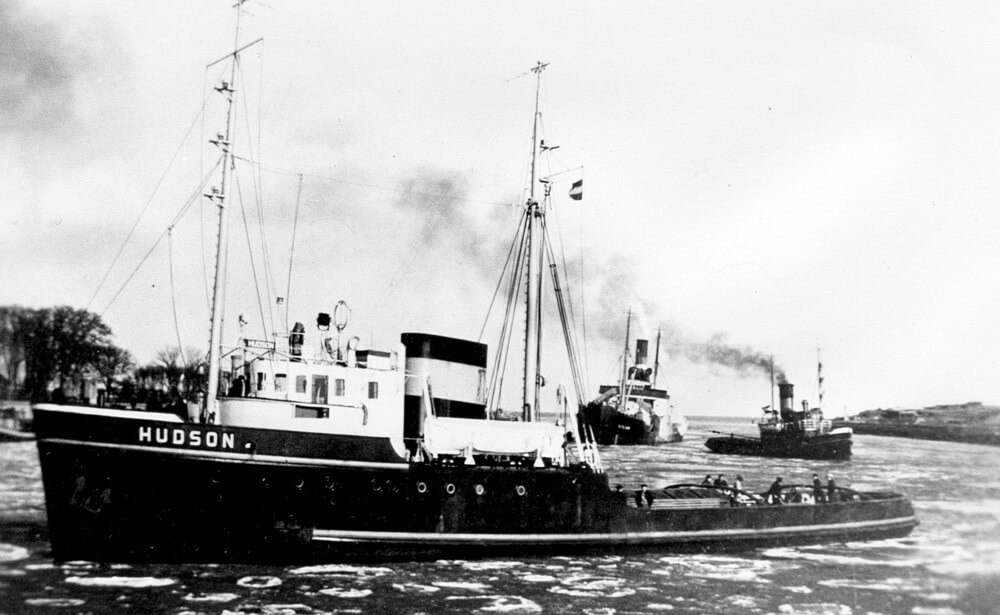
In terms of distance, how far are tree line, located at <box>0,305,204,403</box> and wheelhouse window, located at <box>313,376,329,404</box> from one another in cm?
287

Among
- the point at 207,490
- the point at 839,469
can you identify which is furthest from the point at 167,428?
the point at 839,469

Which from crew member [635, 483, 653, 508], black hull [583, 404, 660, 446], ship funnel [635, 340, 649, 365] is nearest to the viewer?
crew member [635, 483, 653, 508]

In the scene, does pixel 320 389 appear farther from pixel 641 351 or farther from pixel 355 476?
pixel 641 351

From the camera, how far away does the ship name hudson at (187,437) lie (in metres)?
9.98

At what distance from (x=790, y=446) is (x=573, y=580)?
595 inches

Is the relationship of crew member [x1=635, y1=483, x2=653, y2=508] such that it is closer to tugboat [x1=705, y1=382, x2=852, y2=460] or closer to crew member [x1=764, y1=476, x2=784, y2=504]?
crew member [x1=764, y1=476, x2=784, y2=504]

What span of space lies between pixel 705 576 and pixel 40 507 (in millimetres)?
11272

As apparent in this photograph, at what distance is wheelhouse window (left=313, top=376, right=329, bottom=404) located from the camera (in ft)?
38.3

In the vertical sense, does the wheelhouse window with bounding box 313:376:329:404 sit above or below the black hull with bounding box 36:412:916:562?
above

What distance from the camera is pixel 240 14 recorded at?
9.41m

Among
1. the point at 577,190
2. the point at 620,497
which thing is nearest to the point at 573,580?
the point at 620,497

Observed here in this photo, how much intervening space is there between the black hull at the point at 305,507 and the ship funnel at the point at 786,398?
3.12 m

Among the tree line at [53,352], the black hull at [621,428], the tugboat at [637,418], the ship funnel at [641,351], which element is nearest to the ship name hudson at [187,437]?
the tree line at [53,352]

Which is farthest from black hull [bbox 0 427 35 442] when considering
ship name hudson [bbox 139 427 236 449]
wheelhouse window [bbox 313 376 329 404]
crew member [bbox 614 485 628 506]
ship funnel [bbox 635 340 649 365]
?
ship funnel [bbox 635 340 649 365]
